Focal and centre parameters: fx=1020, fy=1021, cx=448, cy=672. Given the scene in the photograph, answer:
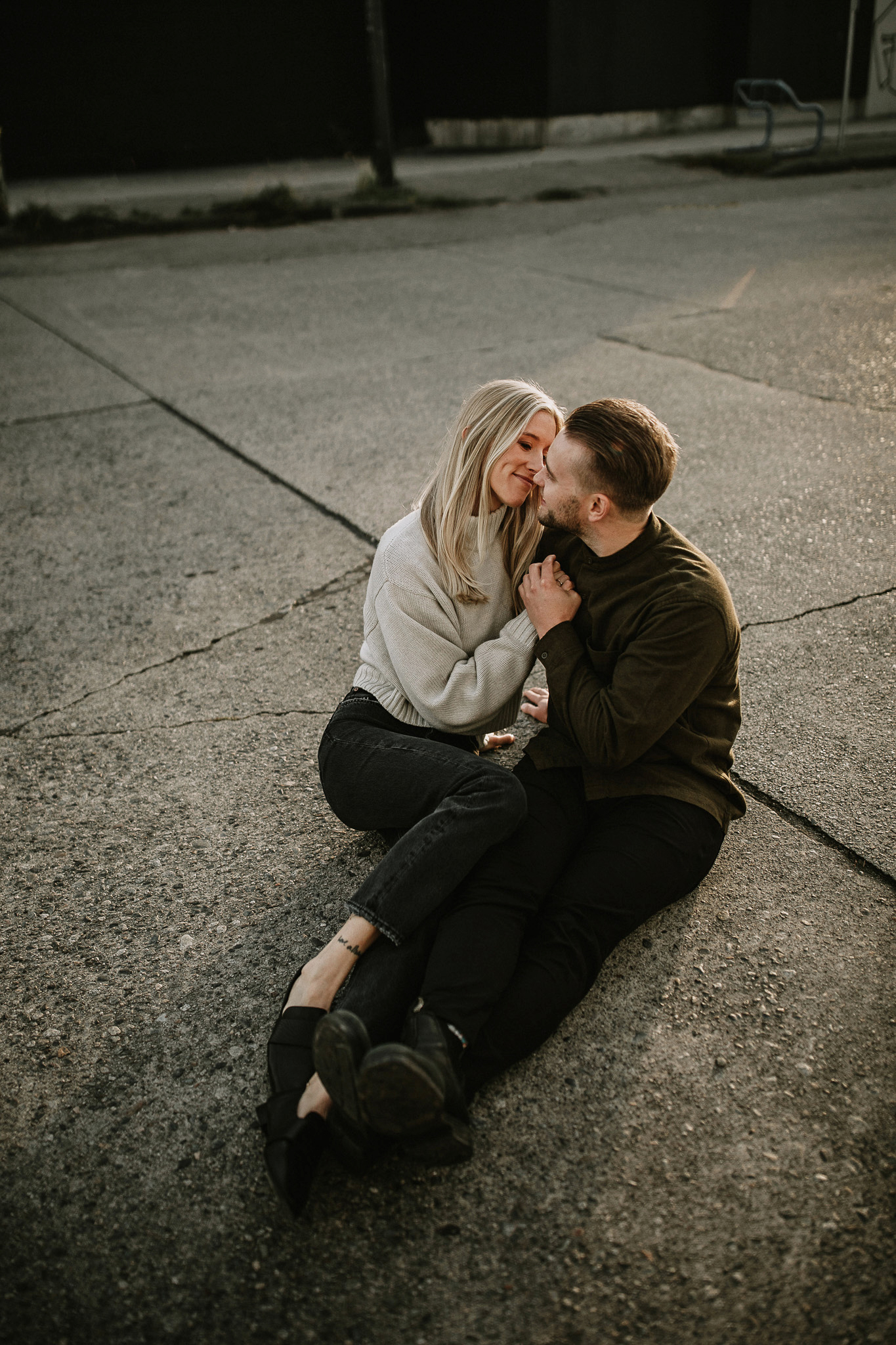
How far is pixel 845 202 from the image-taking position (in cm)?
1155

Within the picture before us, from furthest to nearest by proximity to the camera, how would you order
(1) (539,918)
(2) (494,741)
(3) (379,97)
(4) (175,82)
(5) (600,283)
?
1. (4) (175,82)
2. (3) (379,97)
3. (5) (600,283)
4. (2) (494,741)
5. (1) (539,918)

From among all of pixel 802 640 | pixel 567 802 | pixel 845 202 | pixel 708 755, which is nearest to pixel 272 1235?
pixel 567 802

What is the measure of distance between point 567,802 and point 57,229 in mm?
12085

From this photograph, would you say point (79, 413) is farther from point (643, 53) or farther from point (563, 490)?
point (643, 53)

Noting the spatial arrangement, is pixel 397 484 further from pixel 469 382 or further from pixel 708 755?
pixel 708 755

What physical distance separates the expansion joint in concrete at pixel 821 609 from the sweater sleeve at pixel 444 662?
1.32 meters

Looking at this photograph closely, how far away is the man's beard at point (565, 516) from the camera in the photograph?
2.37 m

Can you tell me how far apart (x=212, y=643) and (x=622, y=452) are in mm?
1899

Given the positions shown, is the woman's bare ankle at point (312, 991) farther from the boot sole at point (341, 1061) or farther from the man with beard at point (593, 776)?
the boot sole at point (341, 1061)

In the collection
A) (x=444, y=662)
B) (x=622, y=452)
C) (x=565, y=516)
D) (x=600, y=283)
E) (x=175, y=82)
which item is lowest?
(x=444, y=662)

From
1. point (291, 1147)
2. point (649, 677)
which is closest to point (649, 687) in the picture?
point (649, 677)

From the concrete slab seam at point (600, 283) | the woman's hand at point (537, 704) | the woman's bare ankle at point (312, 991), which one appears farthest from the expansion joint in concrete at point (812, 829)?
the concrete slab seam at point (600, 283)

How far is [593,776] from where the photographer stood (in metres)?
2.45

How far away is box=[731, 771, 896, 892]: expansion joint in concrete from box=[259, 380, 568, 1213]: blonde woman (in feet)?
2.30
